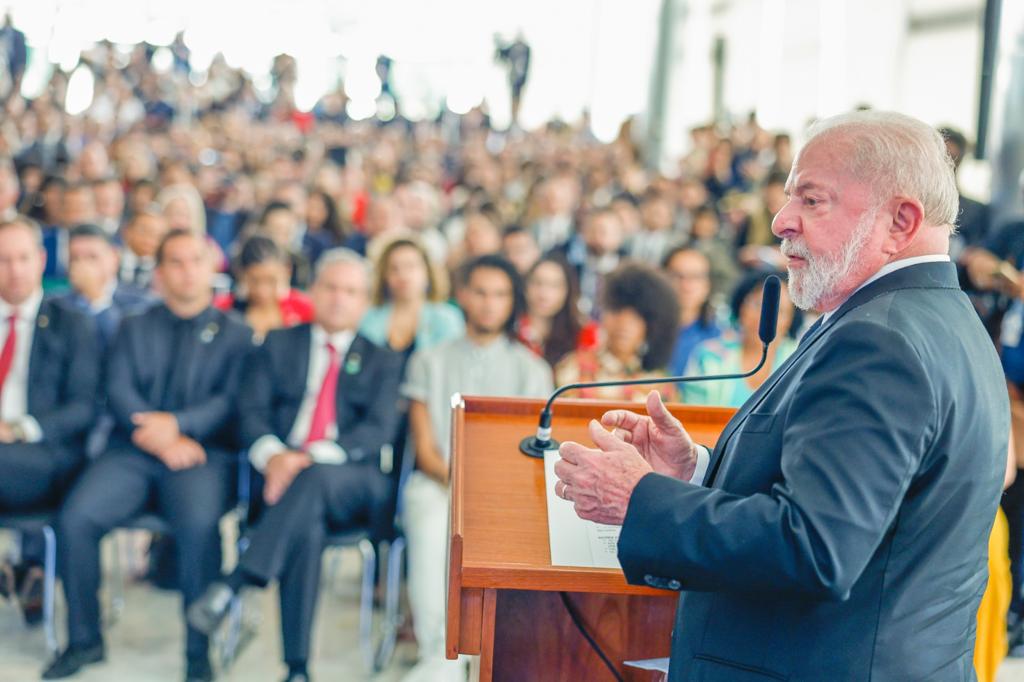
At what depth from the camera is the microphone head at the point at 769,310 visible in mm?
1344

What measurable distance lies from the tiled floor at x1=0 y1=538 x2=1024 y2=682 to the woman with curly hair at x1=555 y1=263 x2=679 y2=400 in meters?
1.08

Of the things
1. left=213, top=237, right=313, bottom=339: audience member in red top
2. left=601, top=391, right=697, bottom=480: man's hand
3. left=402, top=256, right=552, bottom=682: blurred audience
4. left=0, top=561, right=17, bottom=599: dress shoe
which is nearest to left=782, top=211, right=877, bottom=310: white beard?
left=601, top=391, right=697, bottom=480: man's hand

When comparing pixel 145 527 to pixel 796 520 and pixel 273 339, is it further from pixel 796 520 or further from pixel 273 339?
pixel 796 520

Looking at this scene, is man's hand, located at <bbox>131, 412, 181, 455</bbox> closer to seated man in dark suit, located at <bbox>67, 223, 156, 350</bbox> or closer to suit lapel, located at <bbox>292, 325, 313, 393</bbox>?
suit lapel, located at <bbox>292, 325, 313, 393</bbox>

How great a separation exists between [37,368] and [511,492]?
2.37 m

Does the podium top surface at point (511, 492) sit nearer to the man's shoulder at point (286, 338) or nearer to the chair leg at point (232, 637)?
the chair leg at point (232, 637)

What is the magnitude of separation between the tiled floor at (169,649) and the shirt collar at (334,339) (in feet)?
2.82

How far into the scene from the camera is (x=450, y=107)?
605 inches

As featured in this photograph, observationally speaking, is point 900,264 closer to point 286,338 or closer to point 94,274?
point 286,338

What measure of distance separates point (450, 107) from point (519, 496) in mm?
14411

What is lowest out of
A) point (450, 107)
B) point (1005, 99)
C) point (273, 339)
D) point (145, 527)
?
point (145, 527)

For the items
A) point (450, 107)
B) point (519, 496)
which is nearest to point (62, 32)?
point (450, 107)

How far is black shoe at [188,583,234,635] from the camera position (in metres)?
2.83

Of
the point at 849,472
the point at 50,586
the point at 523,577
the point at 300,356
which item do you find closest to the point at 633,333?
the point at 300,356
